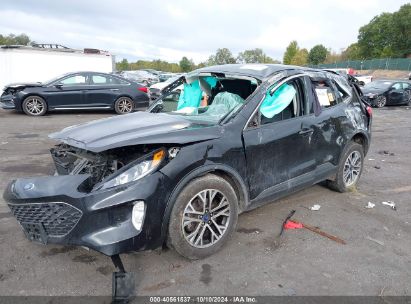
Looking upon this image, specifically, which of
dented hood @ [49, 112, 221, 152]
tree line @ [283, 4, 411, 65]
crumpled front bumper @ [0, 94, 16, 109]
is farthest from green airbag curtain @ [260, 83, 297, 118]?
tree line @ [283, 4, 411, 65]

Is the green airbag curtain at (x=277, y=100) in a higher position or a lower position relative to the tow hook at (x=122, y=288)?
higher

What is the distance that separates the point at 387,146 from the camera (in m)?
8.92

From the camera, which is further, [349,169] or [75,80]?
[75,80]

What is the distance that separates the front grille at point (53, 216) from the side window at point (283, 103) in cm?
205

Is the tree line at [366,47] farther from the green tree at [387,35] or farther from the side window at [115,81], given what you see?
the side window at [115,81]

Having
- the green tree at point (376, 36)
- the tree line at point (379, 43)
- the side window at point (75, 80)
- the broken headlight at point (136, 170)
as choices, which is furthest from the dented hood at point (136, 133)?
the green tree at point (376, 36)

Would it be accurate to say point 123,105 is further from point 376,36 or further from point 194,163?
point 376,36

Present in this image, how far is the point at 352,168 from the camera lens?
17.4ft

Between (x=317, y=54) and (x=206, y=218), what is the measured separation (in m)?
108

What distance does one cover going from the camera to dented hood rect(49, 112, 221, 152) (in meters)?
3.17

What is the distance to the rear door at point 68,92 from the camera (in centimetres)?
1243

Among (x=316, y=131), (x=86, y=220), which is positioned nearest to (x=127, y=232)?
(x=86, y=220)

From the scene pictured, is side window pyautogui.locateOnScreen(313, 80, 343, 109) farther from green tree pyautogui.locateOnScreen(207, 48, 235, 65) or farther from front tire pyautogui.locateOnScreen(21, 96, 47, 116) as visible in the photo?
green tree pyautogui.locateOnScreen(207, 48, 235, 65)

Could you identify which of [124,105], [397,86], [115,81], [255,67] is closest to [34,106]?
[115,81]
